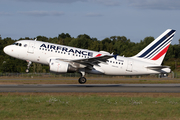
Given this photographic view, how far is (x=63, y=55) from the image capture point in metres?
34.2

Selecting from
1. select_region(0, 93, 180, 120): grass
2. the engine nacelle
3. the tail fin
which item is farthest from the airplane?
select_region(0, 93, 180, 120): grass

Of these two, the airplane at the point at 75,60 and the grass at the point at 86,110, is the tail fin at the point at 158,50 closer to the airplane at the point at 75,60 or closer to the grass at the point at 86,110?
the airplane at the point at 75,60

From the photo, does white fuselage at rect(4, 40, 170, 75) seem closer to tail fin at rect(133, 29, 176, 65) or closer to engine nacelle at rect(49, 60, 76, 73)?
engine nacelle at rect(49, 60, 76, 73)

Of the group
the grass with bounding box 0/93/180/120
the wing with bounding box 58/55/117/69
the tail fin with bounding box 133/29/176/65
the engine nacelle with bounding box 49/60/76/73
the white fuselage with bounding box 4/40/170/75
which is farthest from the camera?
→ the tail fin with bounding box 133/29/176/65

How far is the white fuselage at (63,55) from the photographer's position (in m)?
34.1

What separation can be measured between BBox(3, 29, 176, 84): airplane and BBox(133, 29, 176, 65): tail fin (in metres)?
0.63

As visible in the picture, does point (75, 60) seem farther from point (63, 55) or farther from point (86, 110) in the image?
point (86, 110)

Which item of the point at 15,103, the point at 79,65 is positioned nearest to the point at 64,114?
the point at 15,103

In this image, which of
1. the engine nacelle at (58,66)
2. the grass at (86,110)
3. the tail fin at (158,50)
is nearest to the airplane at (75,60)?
the engine nacelle at (58,66)

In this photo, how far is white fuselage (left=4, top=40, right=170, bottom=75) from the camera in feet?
112

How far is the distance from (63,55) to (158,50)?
14.4 meters

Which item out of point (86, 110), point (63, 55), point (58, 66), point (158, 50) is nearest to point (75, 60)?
point (58, 66)

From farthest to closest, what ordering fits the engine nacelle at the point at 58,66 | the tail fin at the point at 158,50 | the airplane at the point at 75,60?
the tail fin at the point at 158,50
the airplane at the point at 75,60
the engine nacelle at the point at 58,66

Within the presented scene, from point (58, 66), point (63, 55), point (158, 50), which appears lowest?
point (58, 66)
